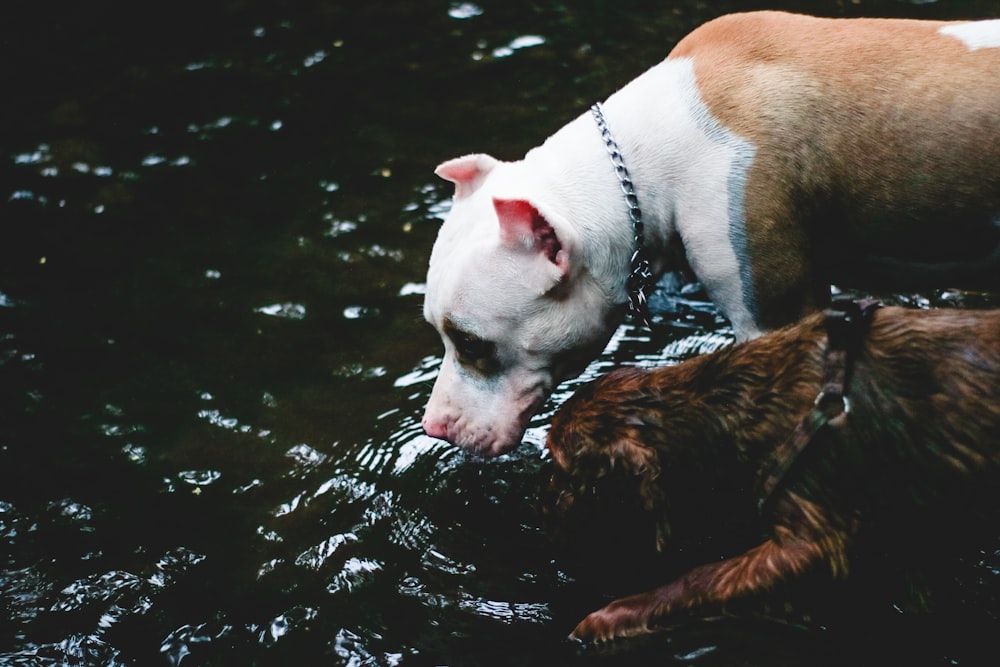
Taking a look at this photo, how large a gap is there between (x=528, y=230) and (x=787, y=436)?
3.91 feet

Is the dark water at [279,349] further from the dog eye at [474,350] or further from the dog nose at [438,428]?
the dog eye at [474,350]

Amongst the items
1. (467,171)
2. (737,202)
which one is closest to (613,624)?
(737,202)

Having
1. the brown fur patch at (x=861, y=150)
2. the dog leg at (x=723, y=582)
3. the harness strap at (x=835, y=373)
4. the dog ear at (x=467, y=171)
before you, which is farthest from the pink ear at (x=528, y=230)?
the dog leg at (x=723, y=582)

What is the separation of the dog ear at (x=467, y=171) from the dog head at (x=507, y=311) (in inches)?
0.9

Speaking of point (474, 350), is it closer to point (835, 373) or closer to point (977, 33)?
point (835, 373)

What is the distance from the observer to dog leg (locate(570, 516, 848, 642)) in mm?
3330

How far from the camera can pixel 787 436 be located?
341 cm

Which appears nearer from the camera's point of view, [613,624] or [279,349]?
[613,624]

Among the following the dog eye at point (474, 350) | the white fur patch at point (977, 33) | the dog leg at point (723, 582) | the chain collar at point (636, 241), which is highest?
the white fur patch at point (977, 33)

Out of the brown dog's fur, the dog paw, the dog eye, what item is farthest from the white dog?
the dog paw

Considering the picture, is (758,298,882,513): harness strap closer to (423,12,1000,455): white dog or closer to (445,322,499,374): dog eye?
(423,12,1000,455): white dog

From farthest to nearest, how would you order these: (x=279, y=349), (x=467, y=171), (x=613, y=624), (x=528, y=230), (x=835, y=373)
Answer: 1. (x=279, y=349)
2. (x=467, y=171)
3. (x=528, y=230)
4. (x=613, y=624)
5. (x=835, y=373)

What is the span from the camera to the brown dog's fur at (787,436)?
10.6ft

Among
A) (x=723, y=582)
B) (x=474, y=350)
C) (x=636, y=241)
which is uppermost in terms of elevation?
(x=636, y=241)
